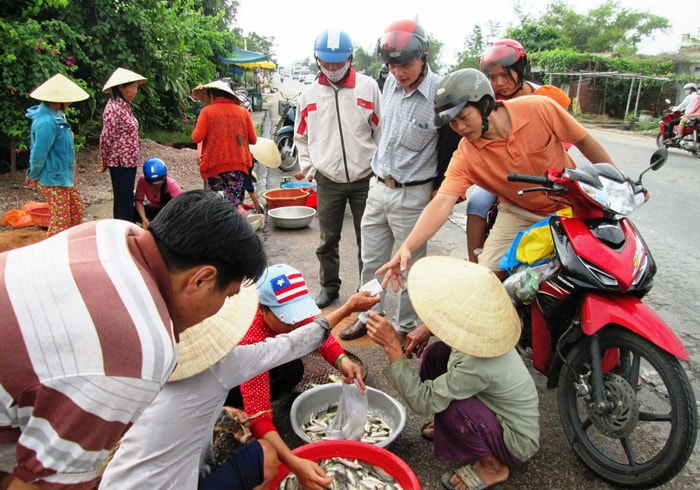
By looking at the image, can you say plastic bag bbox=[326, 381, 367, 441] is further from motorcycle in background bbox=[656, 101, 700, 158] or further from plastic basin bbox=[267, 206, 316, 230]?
motorcycle in background bbox=[656, 101, 700, 158]

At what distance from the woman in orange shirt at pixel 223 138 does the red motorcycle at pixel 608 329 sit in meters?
4.26

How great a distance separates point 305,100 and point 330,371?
2.20 m

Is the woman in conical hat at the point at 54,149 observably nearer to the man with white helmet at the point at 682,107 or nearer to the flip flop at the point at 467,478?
the flip flop at the point at 467,478

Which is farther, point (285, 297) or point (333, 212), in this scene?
point (333, 212)

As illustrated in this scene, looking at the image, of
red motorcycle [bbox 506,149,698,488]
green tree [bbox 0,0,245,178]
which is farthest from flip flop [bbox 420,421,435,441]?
green tree [bbox 0,0,245,178]

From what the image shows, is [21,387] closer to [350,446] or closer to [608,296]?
[350,446]

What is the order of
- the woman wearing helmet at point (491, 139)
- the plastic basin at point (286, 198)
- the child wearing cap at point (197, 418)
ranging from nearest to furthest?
the child wearing cap at point (197, 418) → the woman wearing helmet at point (491, 139) → the plastic basin at point (286, 198)

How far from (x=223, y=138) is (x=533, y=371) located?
4.29 m

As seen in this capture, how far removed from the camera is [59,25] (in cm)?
780

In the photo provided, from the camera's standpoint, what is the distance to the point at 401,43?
10.7 ft

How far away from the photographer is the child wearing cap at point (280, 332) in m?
2.19

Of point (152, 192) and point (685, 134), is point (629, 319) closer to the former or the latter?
point (152, 192)

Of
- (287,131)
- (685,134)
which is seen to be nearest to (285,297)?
(287,131)

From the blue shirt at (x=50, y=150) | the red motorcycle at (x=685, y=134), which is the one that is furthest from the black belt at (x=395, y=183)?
the red motorcycle at (x=685, y=134)
